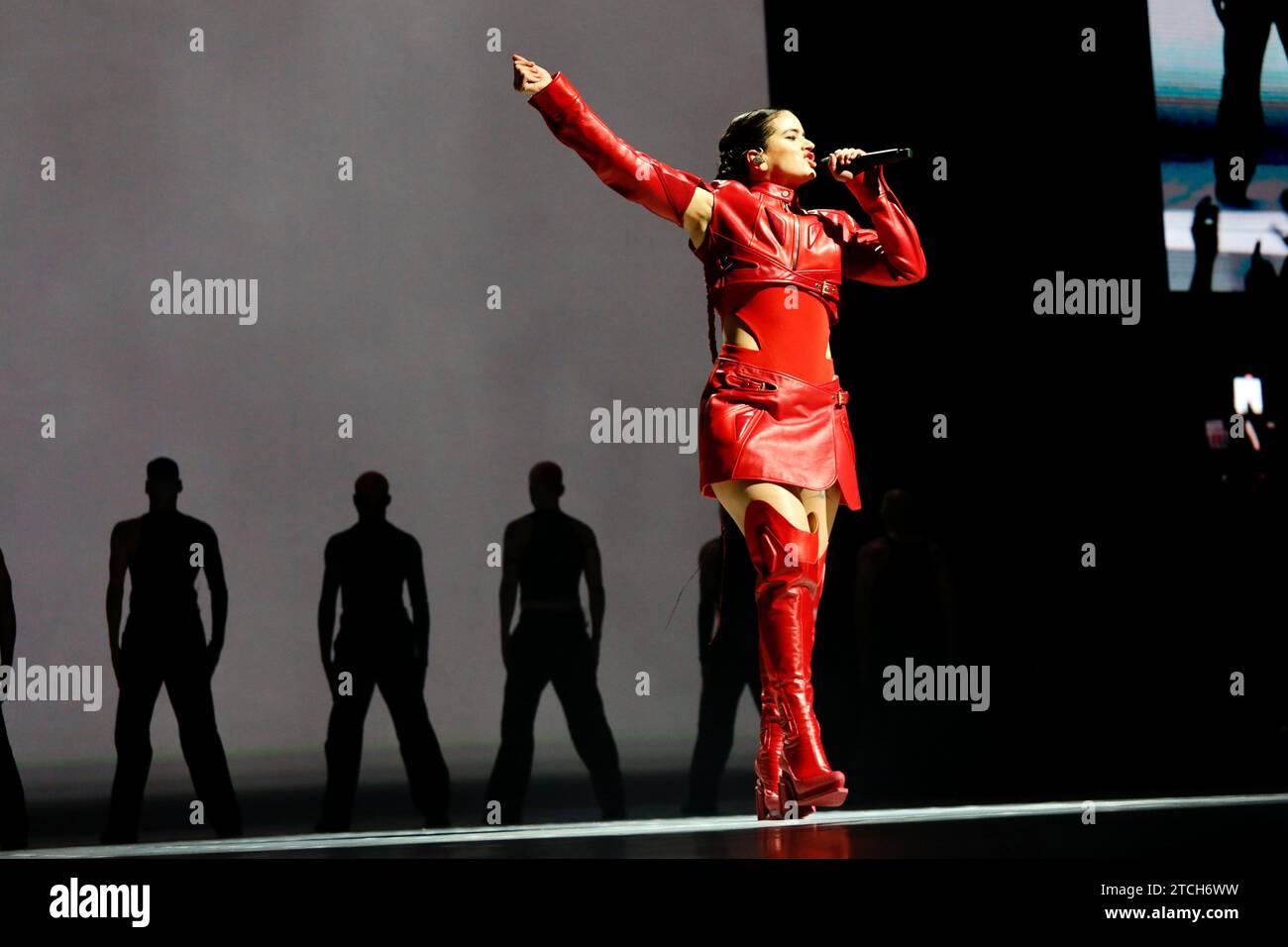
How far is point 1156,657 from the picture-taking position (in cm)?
485

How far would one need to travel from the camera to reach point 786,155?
144 inches

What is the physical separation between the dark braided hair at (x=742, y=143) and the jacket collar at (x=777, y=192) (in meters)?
0.04

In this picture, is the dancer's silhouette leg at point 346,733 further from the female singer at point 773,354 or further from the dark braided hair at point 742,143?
the dark braided hair at point 742,143

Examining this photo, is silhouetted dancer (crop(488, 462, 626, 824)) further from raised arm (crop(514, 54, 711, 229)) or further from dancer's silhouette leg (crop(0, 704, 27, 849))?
dancer's silhouette leg (crop(0, 704, 27, 849))

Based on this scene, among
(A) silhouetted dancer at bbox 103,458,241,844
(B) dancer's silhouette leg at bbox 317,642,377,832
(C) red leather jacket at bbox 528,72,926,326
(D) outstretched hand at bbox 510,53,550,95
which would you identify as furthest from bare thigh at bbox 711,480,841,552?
(A) silhouetted dancer at bbox 103,458,241,844

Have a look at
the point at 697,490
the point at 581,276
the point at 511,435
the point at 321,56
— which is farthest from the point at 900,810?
the point at 321,56

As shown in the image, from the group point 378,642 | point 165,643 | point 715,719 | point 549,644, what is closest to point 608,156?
point 549,644

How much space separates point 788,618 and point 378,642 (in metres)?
1.43

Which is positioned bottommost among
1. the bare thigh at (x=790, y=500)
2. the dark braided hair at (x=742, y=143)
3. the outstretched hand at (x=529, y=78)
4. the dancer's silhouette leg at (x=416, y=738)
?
the dancer's silhouette leg at (x=416, y=738)

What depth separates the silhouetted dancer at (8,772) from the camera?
A: 12.8 ft

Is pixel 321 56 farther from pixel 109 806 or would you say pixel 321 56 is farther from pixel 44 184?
pixel 109 806

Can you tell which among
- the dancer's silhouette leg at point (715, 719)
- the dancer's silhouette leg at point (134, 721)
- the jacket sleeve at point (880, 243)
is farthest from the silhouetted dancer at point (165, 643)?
the jacket sleeve at point (880, 243)

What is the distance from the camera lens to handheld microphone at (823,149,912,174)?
3508mm

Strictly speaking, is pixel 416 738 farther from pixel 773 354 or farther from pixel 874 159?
pixel 874 159
